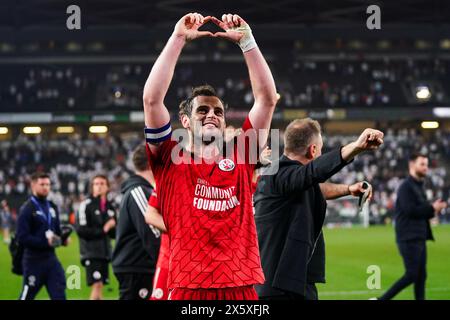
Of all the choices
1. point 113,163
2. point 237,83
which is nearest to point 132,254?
point 113,163

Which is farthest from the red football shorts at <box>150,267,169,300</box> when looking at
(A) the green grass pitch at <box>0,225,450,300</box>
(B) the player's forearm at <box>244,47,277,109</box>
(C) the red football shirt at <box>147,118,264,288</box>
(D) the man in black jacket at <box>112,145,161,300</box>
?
(A) the green grass pitch at <box>0,225,450,300</box>

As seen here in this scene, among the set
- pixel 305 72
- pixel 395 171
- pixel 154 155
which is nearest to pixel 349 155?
pixel 154 155

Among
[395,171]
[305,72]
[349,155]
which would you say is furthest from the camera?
[305,72]

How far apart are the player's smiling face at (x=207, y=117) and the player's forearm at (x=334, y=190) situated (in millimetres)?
1579

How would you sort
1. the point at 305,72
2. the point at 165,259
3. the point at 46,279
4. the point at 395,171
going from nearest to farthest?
the point at 165,259
the point at 46,279
the point at 395,171
the point at 305,72

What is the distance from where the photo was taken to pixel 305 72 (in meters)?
49.6

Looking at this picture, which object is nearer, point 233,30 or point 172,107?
point 233,30

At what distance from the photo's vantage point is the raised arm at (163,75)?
3982mm

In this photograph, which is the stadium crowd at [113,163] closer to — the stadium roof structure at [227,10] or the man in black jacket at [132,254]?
the stadium roof structure at [227,10]

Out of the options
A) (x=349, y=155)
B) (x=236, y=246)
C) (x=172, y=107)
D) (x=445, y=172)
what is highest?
(x=172, y=107)

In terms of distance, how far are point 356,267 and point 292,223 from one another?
1256 centimetres

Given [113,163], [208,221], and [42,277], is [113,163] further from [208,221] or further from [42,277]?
[208,221]
